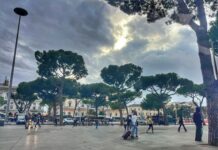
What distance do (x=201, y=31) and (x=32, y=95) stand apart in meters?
54.2

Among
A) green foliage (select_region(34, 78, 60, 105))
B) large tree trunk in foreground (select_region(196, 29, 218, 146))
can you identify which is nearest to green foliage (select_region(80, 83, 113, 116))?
green foliage (select_region(34, 78, 60, 105))

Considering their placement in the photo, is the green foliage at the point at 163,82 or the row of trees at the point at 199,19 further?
the green foliage at the point at 163,82

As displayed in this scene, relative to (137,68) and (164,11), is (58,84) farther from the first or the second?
(164,11)

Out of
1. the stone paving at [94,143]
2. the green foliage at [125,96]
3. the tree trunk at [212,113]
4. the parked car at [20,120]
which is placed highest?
the green foliage at [125,96]

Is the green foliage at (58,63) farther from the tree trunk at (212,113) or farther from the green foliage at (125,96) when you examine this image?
the tree trunk at (212,113)

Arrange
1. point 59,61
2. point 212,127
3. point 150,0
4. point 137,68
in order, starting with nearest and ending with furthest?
point 212,127, point 150,0, point 59,61, point 137,68

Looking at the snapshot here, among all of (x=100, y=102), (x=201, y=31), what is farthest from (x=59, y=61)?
(x=201, y=31)

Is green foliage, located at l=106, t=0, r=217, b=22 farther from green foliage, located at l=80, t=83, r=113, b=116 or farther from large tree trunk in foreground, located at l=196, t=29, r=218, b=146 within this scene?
green foliage, located at l=80, t=83, r=113, b=116

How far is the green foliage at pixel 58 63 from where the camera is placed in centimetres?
3988

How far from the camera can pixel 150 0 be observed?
1214cm

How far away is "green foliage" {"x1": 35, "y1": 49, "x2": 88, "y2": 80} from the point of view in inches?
1570

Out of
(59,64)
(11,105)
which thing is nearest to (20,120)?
(59,64)

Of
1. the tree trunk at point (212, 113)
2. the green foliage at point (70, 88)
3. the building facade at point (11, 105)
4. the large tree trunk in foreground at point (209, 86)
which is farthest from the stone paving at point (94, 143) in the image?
the building facade at point (11, 105)

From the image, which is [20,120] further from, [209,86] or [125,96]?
[209,86]
